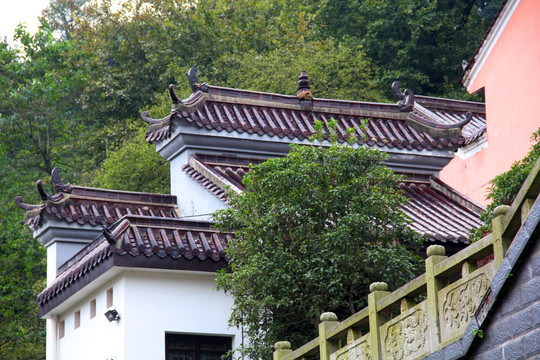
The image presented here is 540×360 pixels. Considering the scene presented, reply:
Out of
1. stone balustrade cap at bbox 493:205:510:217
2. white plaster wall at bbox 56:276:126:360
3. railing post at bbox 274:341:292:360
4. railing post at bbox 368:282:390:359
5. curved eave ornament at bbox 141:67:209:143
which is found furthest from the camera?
curved eave ornament at bbox 141:67:209:143

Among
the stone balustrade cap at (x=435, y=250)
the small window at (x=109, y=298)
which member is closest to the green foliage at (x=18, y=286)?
the small window at (x=109, y=298)

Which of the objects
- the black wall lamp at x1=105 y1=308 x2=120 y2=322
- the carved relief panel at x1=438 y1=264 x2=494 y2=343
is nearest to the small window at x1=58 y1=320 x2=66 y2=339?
the black wall lamp at x1=105 y1=308 x2=120 y2=322

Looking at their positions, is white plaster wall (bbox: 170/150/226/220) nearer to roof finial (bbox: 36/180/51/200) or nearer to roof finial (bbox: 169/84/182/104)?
roof finial (bbox: 169/84/182/104)

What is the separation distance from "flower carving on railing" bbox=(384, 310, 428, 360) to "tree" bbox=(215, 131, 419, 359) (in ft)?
9.33

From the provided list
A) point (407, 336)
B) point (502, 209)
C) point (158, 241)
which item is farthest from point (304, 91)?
point (502, 209)

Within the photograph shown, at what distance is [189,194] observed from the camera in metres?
19.2

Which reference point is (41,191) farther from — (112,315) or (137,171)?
(137,171)

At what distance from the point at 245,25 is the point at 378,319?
1097 inches

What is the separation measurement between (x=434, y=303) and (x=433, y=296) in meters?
0.06

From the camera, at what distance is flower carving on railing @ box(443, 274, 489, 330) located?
8.58 metres

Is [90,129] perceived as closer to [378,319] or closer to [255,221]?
[255,221]

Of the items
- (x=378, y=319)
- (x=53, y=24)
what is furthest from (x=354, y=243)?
(x=53, y=24)

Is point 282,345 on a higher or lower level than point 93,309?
lower

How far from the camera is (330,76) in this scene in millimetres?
32125
